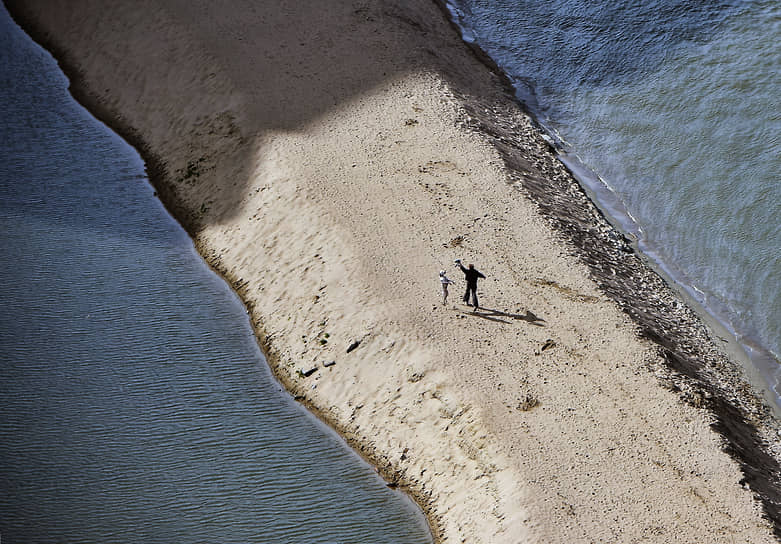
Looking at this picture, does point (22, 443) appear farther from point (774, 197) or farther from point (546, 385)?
point (774, 197)

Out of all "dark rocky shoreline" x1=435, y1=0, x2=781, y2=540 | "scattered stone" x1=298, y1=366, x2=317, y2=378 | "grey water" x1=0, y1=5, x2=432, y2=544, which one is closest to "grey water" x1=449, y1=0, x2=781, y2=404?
"dark rocky shoreline" x1=435, y1=0, x2=781, y2=540

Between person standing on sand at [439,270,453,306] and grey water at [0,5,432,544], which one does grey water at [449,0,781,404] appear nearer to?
person standing on sand at [439,270,453,306]

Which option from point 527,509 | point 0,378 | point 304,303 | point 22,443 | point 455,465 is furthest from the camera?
point 304,303

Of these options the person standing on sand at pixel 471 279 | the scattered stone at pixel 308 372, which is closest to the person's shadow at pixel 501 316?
the person standing on sand at pixel 471 279

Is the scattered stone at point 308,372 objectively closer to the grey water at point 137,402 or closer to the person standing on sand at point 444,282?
the grey water at point 137,402

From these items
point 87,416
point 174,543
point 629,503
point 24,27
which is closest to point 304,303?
point 87,416
